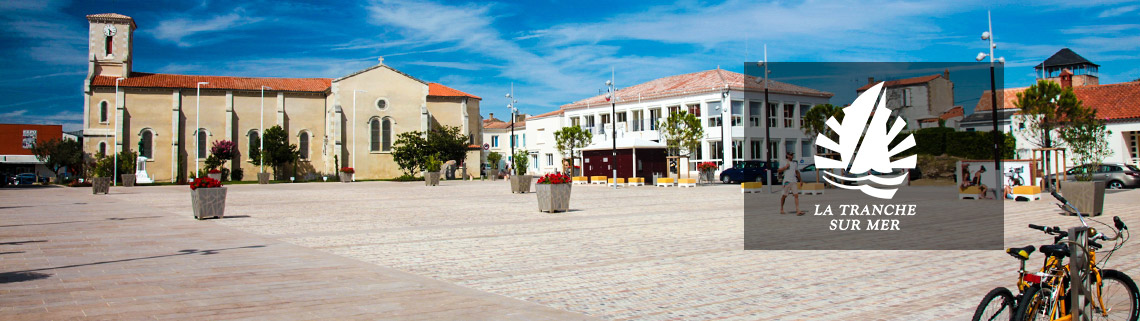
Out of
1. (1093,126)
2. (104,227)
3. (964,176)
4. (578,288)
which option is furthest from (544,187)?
(1093,126)

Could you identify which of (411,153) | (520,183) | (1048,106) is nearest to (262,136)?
(411,153)

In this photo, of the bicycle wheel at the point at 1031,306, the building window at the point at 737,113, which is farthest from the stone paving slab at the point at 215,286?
the building window at the point at 737,113

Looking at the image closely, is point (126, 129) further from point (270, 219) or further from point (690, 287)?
point (690, 287)

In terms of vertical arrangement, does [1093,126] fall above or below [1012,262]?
above

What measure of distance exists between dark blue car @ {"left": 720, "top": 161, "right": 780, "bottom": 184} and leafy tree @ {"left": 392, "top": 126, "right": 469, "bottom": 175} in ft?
86.9

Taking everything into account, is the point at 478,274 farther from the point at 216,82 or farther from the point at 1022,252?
the point at 216,82

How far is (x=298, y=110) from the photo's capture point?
63156 millimetres

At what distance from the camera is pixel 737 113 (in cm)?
5103

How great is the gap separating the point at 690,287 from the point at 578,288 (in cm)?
105

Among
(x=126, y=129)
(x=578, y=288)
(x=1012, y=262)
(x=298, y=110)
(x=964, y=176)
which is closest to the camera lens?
(x=578, y=288)

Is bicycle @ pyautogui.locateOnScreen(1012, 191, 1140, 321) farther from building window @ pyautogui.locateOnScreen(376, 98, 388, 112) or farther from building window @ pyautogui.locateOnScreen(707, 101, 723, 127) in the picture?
building window @ pyautogui.locateOnScreen(376, 98, 388, 112)

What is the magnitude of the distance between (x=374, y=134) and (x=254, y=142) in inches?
384

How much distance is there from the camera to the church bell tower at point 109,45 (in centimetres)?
5838

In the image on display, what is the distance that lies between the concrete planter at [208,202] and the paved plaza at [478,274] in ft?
7.53
